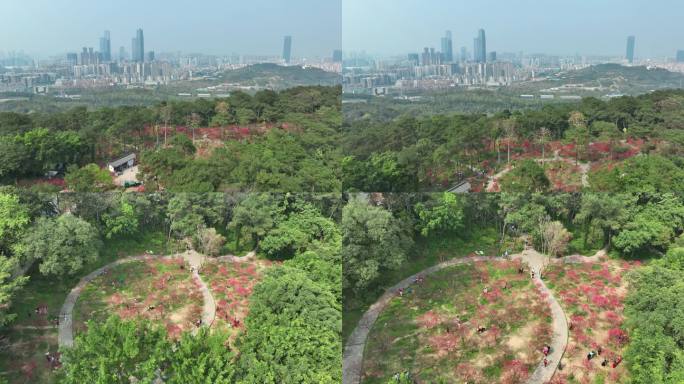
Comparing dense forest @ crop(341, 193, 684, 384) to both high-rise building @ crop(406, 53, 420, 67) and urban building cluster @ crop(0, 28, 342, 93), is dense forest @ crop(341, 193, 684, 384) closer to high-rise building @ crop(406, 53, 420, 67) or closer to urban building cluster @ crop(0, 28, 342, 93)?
high-rise building @ crop(406, 53, 420, 67)

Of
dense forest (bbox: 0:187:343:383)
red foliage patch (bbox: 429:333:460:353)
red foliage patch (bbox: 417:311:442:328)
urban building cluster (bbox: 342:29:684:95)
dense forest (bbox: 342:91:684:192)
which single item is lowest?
red foliage patch (bbox: 429:333:460:353)

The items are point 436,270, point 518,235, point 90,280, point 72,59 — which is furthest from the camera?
point 72,59

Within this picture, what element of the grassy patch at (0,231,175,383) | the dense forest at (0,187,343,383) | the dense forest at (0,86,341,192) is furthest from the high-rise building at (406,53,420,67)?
the grassy patch at (0,231,175,383)

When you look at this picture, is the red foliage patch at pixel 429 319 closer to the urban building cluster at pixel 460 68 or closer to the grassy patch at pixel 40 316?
the urban building cluster at pixel 460 68

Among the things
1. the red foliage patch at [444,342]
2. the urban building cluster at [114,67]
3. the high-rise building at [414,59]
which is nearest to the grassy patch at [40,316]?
the urban building cluster at [114,67]

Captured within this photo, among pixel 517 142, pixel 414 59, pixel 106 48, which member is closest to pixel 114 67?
pixel 106 48

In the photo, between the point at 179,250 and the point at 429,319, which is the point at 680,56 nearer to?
the point at 429,319
